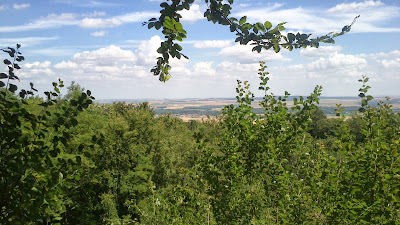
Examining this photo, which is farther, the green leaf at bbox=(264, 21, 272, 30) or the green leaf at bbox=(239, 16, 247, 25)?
the green leaf at bbox=(239, 16, 247, 25)

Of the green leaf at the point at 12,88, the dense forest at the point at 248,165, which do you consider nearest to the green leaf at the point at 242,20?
the dense forest at the point at 248,165

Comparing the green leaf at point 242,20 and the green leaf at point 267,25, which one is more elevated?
the green leaf at point 242,20

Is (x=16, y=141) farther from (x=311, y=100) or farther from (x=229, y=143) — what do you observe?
(x=311, y=100)

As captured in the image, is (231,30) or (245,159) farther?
(245,159)

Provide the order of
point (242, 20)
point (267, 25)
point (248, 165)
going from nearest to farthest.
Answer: point (267, 25) < point (242, 20) < point (248, 165)

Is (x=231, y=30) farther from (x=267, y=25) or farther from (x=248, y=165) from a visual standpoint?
(x=248, y=165)

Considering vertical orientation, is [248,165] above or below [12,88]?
below

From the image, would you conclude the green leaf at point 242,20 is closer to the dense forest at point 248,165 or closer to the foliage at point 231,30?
the foliage at point 231,30

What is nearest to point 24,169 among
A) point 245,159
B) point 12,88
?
point 12,88

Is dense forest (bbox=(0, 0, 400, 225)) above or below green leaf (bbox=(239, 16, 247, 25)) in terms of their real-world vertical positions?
below

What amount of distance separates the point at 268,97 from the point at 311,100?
1.13 m

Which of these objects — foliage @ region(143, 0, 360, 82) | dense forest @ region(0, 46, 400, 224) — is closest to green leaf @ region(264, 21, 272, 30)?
foliage @ region(143, 0, 360, 82)

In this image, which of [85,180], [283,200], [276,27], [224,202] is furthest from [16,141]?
[85,180]

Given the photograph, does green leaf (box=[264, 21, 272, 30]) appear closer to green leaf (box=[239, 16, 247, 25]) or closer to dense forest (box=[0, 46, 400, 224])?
green leaf (box=[239, 16, 247, 25])
